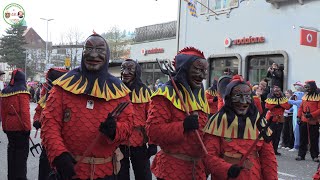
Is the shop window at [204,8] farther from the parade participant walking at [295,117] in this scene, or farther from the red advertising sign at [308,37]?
the parade participant walking at [295,117]

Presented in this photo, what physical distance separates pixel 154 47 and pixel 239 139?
23.1 meters

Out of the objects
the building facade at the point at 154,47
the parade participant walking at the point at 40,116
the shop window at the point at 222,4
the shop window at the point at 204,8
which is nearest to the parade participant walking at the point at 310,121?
the parade participant walking at the point at 40,116

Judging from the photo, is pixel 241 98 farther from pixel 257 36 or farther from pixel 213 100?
pixel 257 36

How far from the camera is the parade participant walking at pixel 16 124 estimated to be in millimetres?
6574

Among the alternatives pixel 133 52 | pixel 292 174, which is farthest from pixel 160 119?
pixel 133 52

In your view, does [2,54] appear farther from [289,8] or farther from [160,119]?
[160,119]

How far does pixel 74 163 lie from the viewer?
3252 mm

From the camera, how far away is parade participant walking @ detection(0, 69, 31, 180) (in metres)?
6.57

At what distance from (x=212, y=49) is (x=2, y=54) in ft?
158

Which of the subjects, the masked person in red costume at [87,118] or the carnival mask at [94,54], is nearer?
the masked person in red costume at [87,118]

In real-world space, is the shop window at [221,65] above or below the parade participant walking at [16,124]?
above

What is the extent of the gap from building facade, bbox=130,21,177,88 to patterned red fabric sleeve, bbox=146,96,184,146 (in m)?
20.8

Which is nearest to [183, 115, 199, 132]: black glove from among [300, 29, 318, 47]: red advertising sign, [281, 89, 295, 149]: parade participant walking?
[281, 89, 295, 149]: parade participant walking

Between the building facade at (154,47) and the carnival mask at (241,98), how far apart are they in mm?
20990
